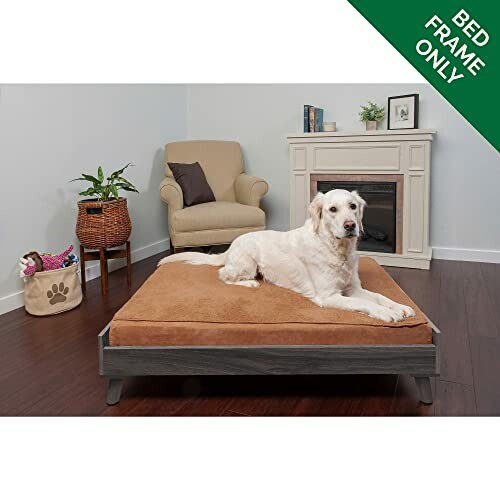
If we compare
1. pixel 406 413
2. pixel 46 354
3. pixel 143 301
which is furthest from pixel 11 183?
pixel 406 413

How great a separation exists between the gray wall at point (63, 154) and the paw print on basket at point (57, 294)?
1.14 ft

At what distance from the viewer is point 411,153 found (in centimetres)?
447

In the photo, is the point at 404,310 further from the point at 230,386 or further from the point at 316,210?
the point at 230,386

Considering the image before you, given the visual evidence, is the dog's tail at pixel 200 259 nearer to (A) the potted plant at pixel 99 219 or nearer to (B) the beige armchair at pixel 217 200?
(A) the potted plant at pixel 99 219

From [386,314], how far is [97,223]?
93.4 inches

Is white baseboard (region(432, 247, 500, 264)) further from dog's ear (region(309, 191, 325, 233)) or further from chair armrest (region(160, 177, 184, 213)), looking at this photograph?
dog's ear (region(309, 191, 325, 233))

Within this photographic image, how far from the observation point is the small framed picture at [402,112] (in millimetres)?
4680

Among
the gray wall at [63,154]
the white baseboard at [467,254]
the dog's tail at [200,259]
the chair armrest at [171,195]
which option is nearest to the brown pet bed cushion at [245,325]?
the dog's tail at [200,259]

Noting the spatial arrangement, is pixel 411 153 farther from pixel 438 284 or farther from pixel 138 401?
pixel 138 401

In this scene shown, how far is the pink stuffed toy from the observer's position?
323 centimetres

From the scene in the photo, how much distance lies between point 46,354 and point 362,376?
165 centimetres

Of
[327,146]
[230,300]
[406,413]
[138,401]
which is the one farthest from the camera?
[327,146]

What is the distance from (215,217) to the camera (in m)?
4.45

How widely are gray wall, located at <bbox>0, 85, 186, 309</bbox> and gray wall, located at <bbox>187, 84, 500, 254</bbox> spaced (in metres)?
0.81
